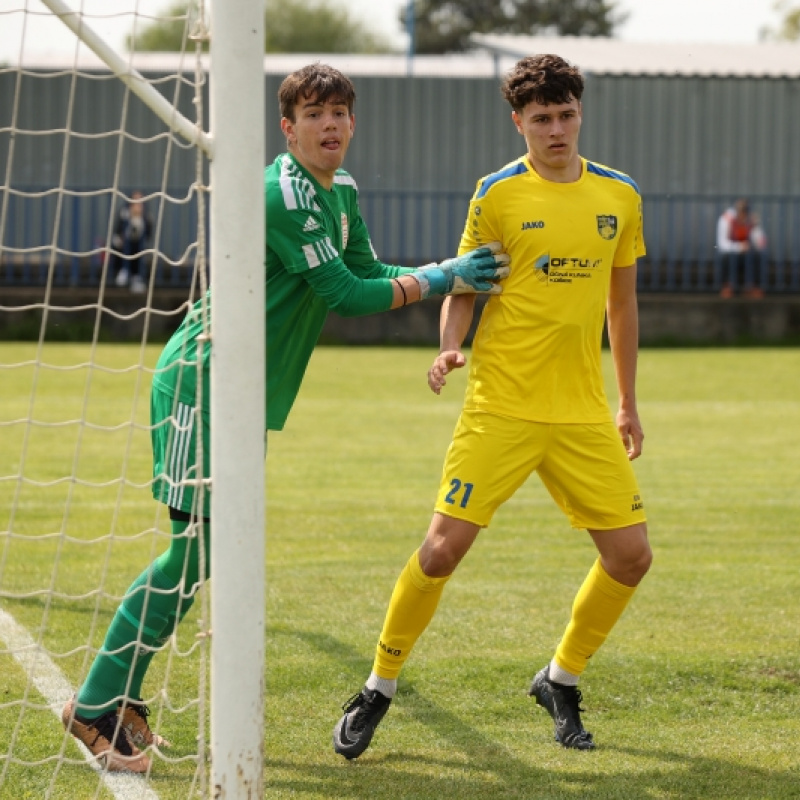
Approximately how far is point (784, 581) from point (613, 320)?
2688 mm

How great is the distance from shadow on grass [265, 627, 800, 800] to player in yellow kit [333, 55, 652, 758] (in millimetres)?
120

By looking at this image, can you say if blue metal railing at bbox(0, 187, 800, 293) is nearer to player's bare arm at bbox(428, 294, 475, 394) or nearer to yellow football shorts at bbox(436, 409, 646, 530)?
player's bare arm at bbox(428, 294, 475, 394)

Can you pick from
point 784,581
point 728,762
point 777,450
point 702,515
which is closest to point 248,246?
point 728,762

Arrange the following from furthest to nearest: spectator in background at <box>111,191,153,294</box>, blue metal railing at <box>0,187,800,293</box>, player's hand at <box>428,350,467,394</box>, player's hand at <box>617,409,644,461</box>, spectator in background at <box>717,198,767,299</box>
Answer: spectator in background at <box>717,198,767,299</box> → blue metal railing at <box>0,187,800,293</box> → spectator in background at <box>111,191,153,294</box> → player's hand at <box>617,409,644,461</box> → player's hand at <box>428,350,467,394</box>

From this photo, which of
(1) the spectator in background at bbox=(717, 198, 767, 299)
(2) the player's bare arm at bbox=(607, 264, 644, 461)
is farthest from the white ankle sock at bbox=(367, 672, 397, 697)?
(1) the spectator in background at bbox=(717, 198, 767, 299)

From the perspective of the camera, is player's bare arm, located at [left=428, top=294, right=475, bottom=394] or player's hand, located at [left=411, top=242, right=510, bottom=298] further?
player's bare arm, located at [left=428, top=294, right=475, bottom=394]

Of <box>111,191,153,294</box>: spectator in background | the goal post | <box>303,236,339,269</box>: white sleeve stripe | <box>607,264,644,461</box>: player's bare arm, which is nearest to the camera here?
the goal post

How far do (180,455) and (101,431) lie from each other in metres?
6.80

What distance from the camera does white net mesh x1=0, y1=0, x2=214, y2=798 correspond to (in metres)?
4.13

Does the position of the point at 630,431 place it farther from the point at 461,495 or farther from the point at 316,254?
the point at 316,254

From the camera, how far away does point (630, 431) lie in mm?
4922

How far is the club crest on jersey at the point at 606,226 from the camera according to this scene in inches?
177

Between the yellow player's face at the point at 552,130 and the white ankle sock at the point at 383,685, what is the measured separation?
69.5 inches

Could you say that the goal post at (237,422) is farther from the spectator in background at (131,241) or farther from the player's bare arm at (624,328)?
the spectator in background at (131,241)
